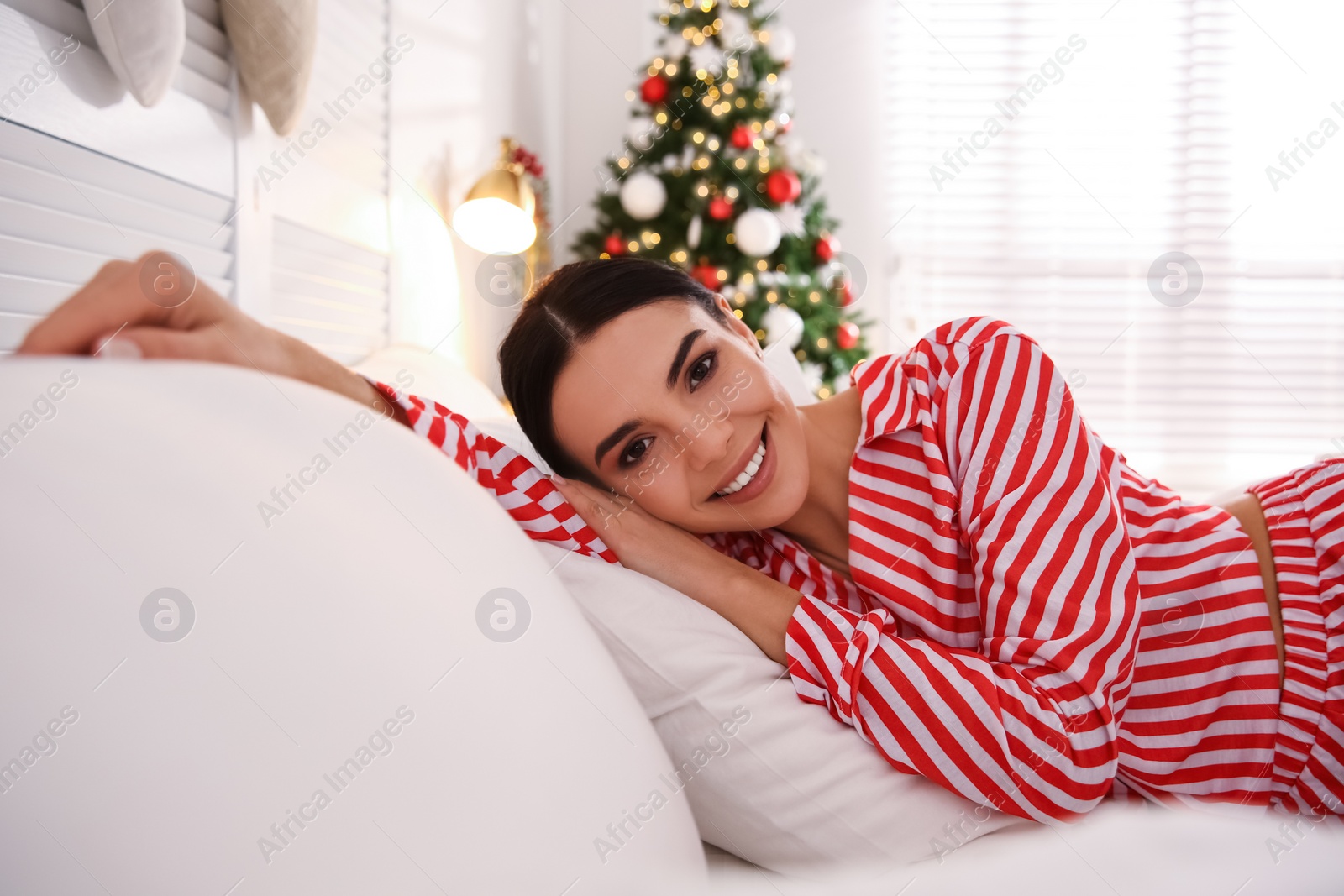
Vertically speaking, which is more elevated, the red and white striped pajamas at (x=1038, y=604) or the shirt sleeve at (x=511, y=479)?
the shirt sleeve at (x=511, y=479)

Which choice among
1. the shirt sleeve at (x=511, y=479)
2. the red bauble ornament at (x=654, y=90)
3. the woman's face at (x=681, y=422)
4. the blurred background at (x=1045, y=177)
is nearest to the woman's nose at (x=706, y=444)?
the woman's face at (x=681, y=422)

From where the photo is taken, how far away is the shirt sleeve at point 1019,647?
80 cm

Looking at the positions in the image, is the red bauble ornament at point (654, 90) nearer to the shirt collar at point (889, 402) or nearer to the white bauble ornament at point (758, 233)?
the white bauble ornament at point (758, 233)

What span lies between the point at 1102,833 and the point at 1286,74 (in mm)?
3932

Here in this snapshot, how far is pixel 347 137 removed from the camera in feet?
6.34

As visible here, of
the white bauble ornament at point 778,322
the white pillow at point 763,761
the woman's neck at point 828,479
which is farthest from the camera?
the white bauble ornament at point 778,322

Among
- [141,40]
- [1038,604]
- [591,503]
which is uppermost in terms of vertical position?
[141,40]

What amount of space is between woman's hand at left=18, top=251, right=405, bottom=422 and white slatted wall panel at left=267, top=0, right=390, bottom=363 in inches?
38.5

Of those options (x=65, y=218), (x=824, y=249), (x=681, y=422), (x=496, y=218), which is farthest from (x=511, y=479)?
(x=824, y=249)

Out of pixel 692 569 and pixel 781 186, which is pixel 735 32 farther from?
pixel 692 569

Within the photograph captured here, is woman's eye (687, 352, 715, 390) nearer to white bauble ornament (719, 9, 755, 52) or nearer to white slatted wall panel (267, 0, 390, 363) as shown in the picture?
white slatted wall panel (267, 0, 390, 363)

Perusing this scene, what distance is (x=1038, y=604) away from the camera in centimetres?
85

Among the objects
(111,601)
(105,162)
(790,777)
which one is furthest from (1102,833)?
(105,162)

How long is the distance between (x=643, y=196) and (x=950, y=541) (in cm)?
226
